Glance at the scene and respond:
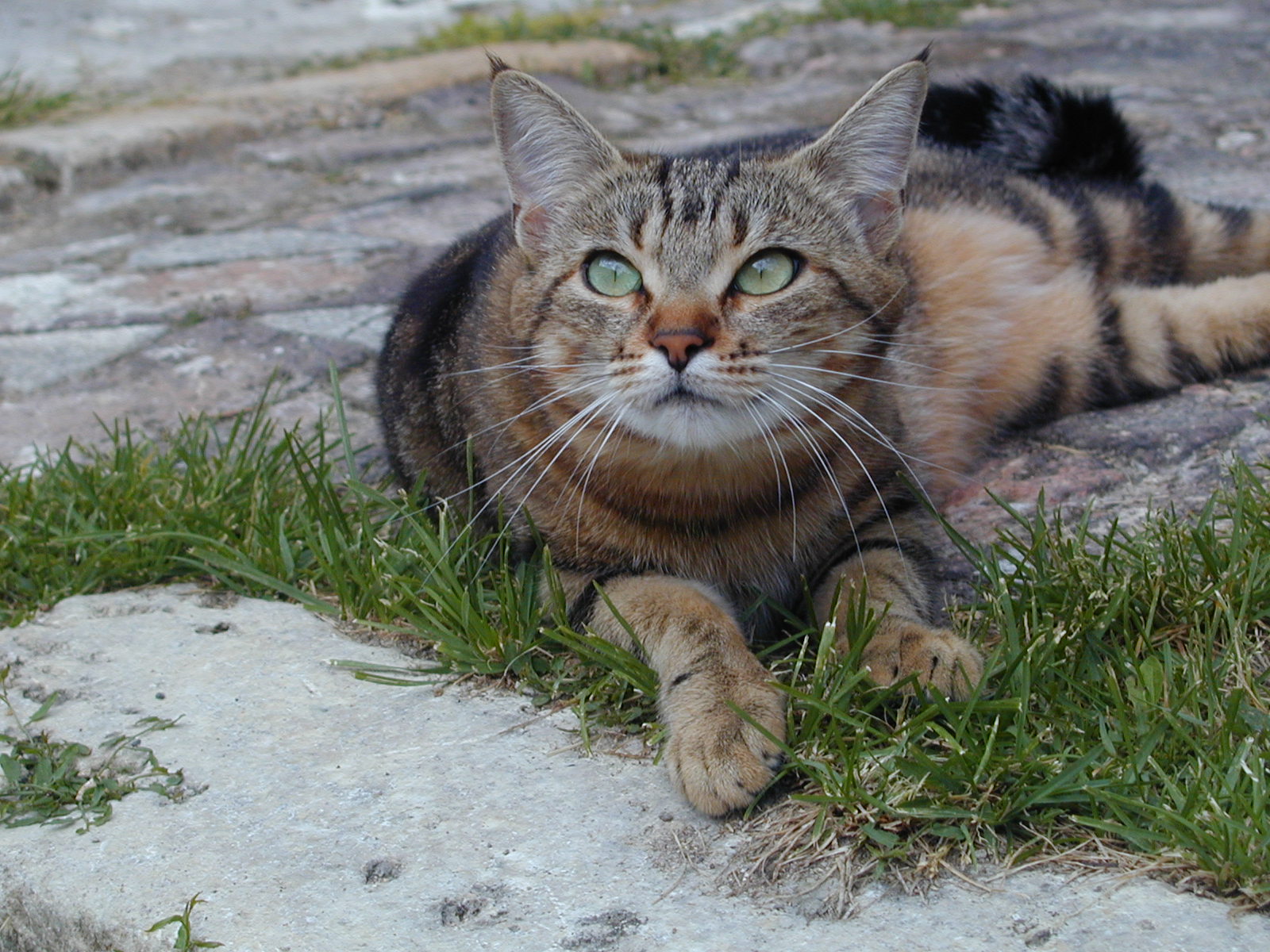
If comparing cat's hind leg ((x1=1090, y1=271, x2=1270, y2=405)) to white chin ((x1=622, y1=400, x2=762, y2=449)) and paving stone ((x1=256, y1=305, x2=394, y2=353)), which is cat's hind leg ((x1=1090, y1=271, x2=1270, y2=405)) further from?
paving stone ((x1=256, y1=305, x2=394, y2=353))

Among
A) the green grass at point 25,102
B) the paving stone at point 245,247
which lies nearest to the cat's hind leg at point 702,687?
the paving stone at point 245,247

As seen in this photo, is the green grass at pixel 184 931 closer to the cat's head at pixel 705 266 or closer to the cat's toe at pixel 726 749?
the cat's toe at pixel 726 749

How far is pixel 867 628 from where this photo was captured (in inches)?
82.0

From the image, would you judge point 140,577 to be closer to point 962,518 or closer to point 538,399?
point 538,399

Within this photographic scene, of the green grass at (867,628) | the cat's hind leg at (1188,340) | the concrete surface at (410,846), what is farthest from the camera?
the cat's hind leg at (1188,340)

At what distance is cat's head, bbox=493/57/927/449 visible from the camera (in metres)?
2.17

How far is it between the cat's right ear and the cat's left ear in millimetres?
406

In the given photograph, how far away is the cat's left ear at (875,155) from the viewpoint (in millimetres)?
2393

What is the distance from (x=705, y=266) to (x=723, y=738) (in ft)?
2.83

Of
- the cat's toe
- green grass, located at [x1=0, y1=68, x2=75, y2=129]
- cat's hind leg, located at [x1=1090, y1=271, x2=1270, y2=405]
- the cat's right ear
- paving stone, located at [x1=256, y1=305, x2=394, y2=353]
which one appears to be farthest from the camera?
green grass, located at [x1=0, y1=68, x2=75, y2=129]

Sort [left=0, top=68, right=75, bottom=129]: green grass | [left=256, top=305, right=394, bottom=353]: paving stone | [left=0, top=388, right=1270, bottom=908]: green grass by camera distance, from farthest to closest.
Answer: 1. [left=0, top=68, right=75, bottom=129]: green grass
2. [left=256, top=305, right=394, bottom=353]: paving stone
3. [left=0, top=388, right=1270, bottom=908]: green grass

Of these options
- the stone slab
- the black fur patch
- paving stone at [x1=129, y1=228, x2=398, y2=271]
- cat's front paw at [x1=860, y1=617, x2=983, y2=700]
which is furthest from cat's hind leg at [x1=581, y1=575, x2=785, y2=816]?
the stone slab

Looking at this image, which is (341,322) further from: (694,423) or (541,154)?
(694,423)

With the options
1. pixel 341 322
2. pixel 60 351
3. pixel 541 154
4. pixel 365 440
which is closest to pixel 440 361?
pixel 365 440
